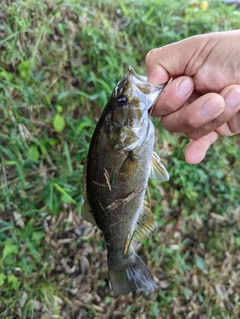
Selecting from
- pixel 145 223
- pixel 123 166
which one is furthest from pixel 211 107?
pixel 145 223

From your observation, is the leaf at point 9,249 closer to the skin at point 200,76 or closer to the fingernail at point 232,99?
the skin at point 200,76

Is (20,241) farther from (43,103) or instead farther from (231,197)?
(231,197)

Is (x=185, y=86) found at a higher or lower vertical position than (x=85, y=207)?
higher

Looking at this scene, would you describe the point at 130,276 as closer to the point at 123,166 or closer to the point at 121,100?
the point at 123,166

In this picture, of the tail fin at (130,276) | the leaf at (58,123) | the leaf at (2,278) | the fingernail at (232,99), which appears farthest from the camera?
the leaf at (58,123)

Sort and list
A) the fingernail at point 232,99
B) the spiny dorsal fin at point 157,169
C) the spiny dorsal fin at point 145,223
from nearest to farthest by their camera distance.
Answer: the fingernail at point 232,99 → the spiny dorsal fin at point 157,169 → the spiny dorsal fin at point 145,223

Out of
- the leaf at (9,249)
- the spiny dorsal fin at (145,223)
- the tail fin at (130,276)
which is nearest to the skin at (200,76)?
the spiny dorsal fin at (145,223)

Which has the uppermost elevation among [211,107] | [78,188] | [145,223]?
[211,107]
